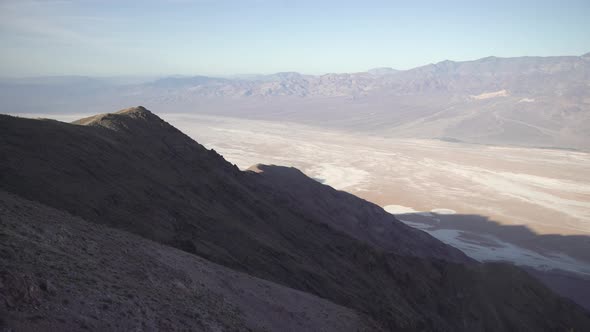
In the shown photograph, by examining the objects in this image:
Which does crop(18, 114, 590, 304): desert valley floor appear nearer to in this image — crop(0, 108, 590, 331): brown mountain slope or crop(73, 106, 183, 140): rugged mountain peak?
crop(0, 108, 590, 331): brown mountain slope

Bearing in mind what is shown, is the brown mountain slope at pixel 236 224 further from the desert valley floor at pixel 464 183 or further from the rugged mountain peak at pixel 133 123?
the desert valley floor at pixel 464 183

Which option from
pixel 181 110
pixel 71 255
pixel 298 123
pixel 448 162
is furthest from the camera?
pixel 181 110

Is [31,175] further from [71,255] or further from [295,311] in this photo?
[295,311]

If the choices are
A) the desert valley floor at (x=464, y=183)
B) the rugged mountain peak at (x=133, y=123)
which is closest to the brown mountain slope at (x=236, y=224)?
the rugged mountain peak at (x=133, y=123)

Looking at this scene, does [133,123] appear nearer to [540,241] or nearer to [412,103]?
[540,241]

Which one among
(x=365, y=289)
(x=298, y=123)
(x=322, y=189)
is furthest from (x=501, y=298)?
(x=298, y=123)
